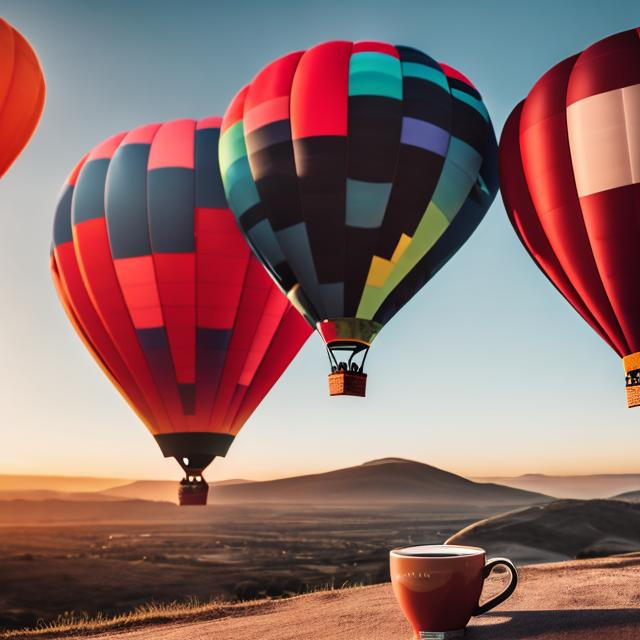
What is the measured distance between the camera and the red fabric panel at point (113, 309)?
1705 centimetres

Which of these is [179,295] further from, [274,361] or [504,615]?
[504,615]

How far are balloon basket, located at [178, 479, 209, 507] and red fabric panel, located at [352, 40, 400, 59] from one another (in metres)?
9.80

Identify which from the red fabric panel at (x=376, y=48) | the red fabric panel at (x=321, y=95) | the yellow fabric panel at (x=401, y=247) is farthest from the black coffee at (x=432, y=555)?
the red fabric panel at (x=376, y=48)

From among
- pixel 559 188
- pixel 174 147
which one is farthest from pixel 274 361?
pixel 559 188

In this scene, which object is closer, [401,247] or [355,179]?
[355,179]

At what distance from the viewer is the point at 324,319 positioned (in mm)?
14000

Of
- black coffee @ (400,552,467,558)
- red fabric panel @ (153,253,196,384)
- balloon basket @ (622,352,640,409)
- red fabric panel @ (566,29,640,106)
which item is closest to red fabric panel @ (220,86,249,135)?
red fabric panel @ (153,253,196,384)

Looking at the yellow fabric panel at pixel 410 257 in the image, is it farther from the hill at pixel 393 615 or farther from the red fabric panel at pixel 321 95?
the hill at pixel 393 615

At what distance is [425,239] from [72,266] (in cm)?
852

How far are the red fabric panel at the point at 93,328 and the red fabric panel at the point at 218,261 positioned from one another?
93.5 inches

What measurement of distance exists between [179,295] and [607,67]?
949cm

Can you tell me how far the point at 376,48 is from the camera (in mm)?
14742

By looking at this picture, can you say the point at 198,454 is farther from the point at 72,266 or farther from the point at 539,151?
the point at 539,151

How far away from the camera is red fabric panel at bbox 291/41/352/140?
13828mm
